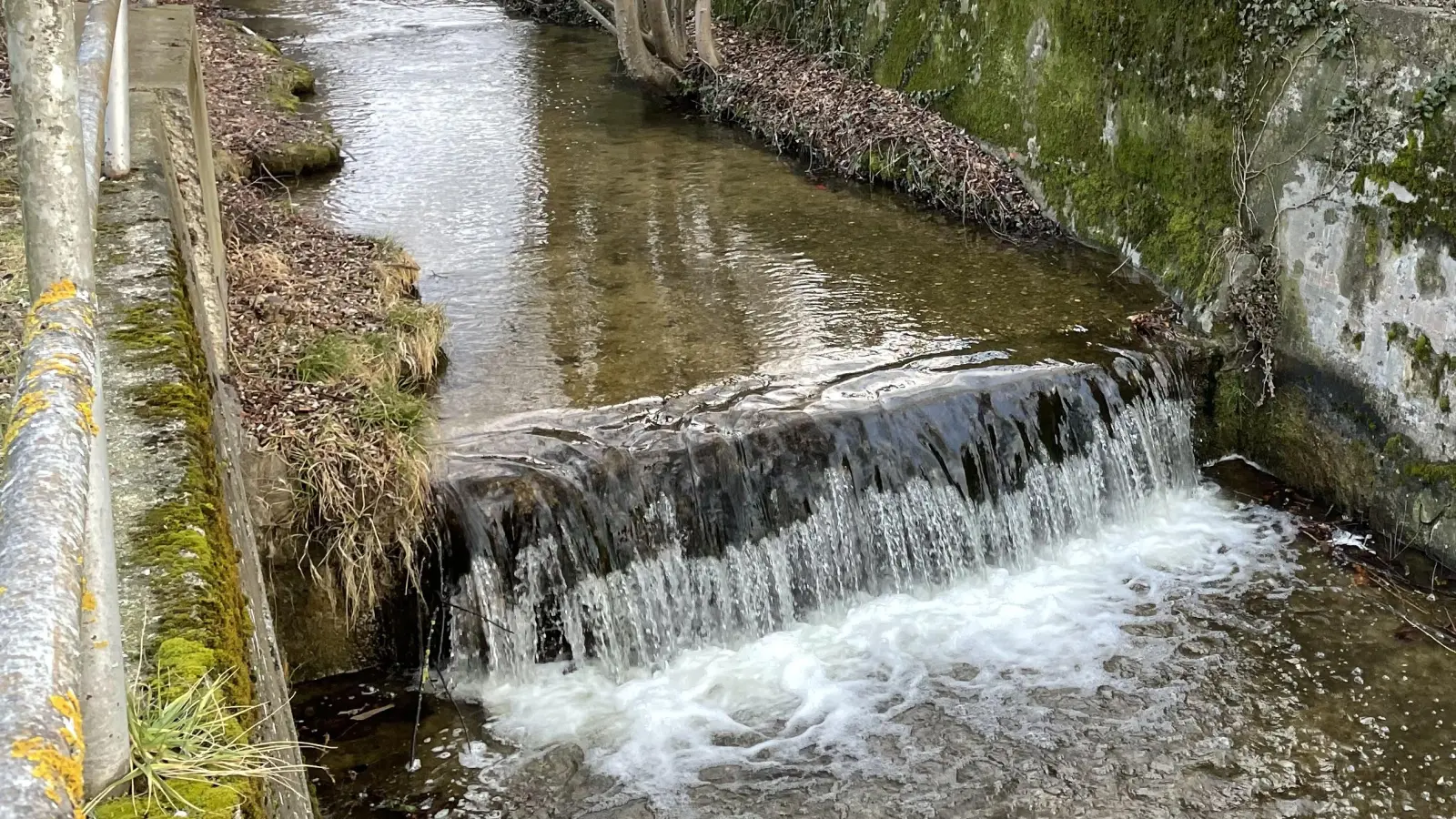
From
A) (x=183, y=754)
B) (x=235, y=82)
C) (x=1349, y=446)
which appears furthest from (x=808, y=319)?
(x=235, y=82)

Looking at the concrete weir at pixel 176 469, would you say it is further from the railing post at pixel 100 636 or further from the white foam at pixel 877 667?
the white foam at pixel 877 667

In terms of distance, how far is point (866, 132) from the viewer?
11.4 meters

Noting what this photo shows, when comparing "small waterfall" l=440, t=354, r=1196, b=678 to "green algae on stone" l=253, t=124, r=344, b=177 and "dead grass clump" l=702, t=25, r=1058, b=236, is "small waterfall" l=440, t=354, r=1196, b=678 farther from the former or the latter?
"green algae on stone" l=253, t=124, r=344, b=177

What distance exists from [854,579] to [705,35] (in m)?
8.59

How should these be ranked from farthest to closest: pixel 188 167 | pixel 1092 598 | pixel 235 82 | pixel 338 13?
pixel 338 13 < pixel 235 82 < pixel 1092 598 < pixel 188 167

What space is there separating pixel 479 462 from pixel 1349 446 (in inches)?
202

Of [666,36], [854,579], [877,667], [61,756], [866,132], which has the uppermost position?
[666,36]

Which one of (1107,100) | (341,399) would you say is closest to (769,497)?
(341,399)

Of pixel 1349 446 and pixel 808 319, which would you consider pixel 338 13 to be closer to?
pixel 808 319

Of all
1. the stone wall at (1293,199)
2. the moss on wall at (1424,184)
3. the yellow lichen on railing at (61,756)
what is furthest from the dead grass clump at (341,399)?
the moss on wall at (1424,184)

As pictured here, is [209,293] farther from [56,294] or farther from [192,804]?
[56,294]

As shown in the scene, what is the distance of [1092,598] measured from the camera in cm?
687

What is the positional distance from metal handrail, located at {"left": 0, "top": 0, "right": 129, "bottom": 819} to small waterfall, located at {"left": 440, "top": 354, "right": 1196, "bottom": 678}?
3.84m

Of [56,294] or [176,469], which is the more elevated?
[56,294]
